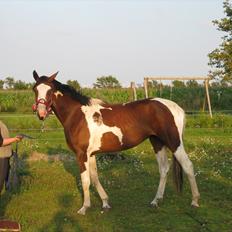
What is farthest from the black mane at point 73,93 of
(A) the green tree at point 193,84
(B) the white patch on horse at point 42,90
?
(A) the green tree at point 193,84

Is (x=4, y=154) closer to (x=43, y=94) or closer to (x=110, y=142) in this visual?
(x=43, y=94)

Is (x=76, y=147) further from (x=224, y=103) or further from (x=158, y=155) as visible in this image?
(x=224, y=103)

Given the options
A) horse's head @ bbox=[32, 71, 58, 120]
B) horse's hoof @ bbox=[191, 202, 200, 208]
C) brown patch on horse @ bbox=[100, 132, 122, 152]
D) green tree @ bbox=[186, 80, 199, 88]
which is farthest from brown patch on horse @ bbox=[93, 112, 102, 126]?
green tree @ bbox=[186, 80, 199, 88]

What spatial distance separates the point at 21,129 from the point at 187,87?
15776 millimetres

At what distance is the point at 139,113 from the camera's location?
8703 mm

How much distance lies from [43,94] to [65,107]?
0.58m

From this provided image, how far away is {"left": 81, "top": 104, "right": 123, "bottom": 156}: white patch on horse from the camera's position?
835cm

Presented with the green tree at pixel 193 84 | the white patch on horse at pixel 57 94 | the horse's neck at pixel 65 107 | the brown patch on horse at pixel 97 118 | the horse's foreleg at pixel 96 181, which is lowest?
the horse's foreleg at pixel 96 181

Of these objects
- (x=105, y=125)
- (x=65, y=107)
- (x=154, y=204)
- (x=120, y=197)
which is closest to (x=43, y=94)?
(x=65, y=107)

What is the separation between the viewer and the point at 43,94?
8.24 metres

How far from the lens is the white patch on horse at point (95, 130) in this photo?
835cm

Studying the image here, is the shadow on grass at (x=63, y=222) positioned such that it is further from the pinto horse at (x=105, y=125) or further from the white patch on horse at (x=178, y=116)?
the white patch on horse at (x=178, y=116)

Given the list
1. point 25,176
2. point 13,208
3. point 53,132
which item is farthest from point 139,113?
point 53,132

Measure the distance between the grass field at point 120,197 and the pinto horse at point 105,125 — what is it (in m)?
0.44
